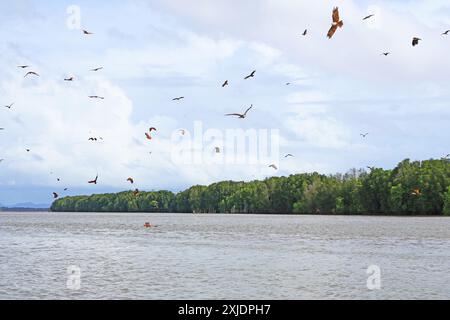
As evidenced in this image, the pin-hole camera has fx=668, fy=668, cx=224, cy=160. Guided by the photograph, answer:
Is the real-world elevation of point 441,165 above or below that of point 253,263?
above

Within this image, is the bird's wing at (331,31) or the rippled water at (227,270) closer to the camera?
the bird's wing at (331,31)

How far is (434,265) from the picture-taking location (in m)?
48.9

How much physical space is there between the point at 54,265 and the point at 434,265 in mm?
28107

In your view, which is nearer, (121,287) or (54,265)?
(121,287)

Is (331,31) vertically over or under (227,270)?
over

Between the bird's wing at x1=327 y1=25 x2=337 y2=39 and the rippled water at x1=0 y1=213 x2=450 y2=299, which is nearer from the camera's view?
the bird's wing at x1=327 y1=25 x2=337 y2=39

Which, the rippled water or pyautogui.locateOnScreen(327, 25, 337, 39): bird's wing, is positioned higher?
pyautogui.locateOnScreen(327, 25, 337, 39): bird's wing

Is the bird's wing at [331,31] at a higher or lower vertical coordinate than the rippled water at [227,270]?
higher

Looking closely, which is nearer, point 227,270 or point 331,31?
point 331,31
